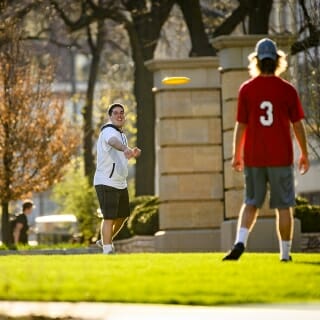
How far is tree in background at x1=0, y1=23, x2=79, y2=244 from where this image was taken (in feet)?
120

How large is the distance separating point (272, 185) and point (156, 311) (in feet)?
16.9

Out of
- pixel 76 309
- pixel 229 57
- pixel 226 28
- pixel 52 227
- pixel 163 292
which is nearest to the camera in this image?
pixel 76 309

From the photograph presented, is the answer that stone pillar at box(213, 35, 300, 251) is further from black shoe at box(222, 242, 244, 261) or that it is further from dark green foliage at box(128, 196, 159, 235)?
black shoe at box(222, 242, 244, 261)

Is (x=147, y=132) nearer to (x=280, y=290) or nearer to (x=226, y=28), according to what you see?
(x=226, y=28)

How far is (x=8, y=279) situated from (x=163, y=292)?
1.86 m

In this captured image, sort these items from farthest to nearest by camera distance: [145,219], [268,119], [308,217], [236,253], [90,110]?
[90,110] < [145,219] < [308,217] < [268,119] < [236,253]

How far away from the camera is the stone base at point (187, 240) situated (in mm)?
27781

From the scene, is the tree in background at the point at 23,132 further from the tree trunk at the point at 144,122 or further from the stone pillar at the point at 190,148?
the stone pillar at the point at 190,148

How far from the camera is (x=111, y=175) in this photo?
60.7 feet

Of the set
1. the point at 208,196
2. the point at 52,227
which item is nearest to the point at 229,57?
the point at 208,196

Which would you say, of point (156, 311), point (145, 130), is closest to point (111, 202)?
point (156, 311)

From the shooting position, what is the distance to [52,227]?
71875 mm

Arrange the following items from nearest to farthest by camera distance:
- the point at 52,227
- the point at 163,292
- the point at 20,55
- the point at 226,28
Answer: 1. the point at 163,292
2. the point at 226,28
3. the point at 20,55
4. the point at 52,227

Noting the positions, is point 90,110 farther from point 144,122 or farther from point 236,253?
point 236,253
